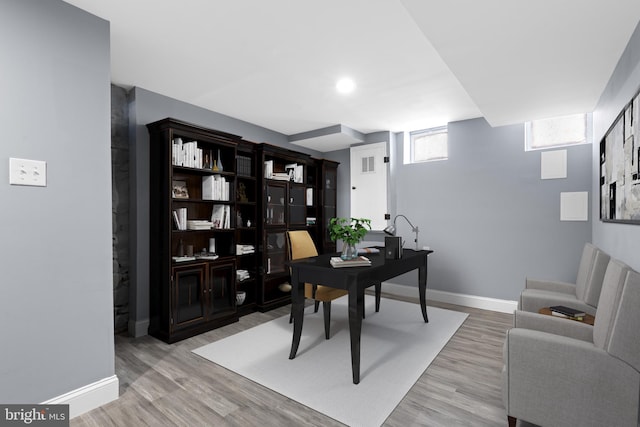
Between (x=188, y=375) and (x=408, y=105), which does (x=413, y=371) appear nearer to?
(x=188, y=375)

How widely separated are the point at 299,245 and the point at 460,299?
8.01 ft

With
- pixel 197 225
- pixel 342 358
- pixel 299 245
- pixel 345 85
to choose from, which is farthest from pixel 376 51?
pixel 342 358

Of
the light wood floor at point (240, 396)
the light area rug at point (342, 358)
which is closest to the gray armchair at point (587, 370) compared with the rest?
the light wood floor at point (240, 396)

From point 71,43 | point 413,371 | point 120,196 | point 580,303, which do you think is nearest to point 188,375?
point 413,371

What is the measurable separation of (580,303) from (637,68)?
163cm

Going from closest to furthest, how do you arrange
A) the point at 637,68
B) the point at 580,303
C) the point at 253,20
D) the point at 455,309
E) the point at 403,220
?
1. the point at 637,68
2. the point at 253,20
3. the point at 580,303
4. the point at 455,309
5. the point at 403,220

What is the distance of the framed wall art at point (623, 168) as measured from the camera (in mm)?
1656

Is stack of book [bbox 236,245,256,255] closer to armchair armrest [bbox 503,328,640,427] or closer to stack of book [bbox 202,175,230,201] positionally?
stack of book [bbox 202,175,230,201]

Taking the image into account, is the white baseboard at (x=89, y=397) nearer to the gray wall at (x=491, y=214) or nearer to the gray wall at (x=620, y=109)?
the gray wall at (x=620, y=109)

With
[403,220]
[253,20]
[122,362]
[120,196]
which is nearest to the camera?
[253,20]

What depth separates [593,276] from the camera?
2.25 m

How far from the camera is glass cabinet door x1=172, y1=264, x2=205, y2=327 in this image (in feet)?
9.99

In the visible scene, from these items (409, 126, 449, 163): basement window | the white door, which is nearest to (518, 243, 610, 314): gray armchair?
(409, 126, 449, 163): basement window

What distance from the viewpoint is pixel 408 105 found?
3.67m
